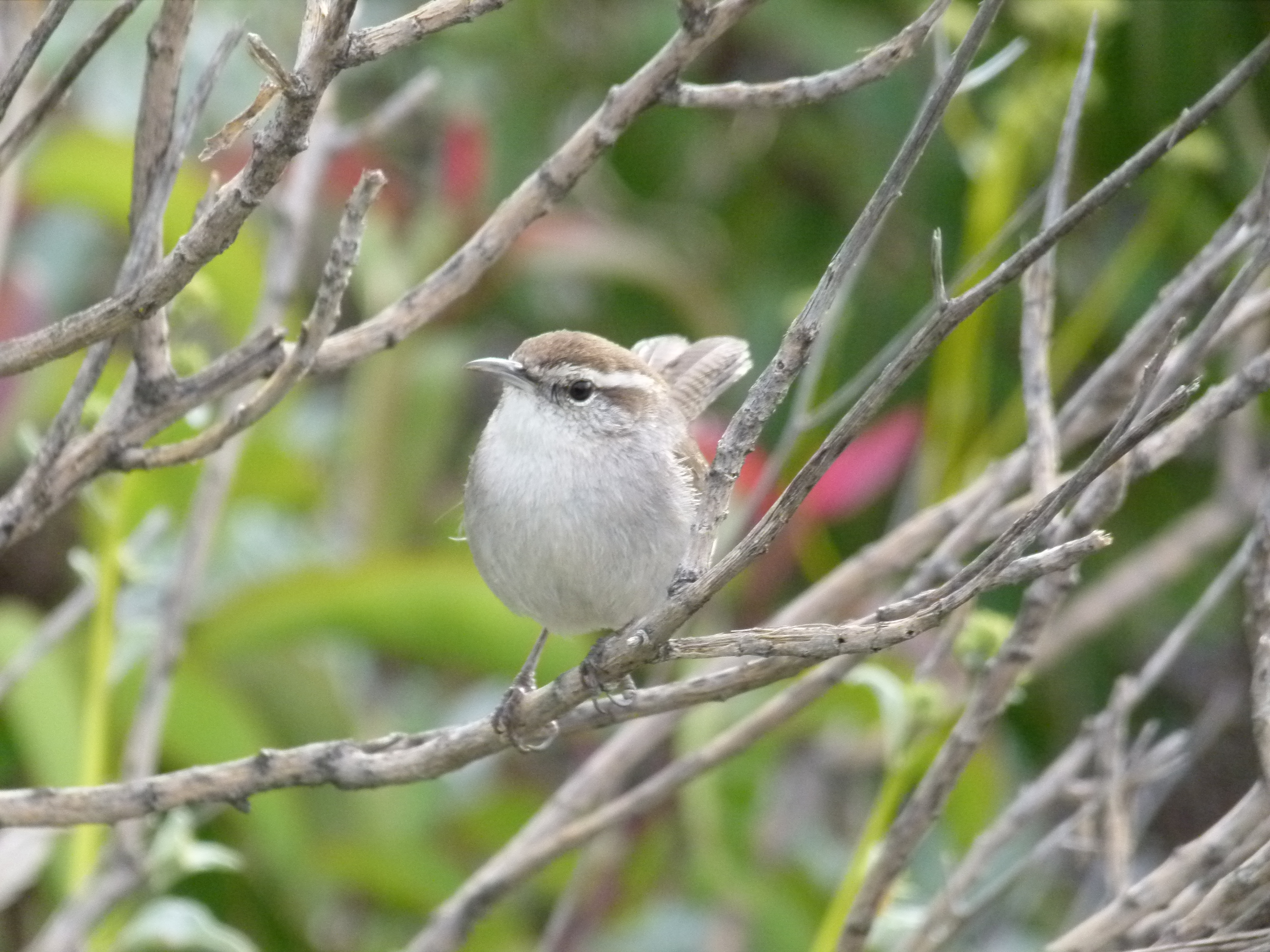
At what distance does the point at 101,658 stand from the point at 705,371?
1.43 m

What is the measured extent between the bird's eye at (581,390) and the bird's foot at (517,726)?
22.6 inches

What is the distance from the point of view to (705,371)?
342 centimetres

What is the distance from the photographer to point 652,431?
2.97 metres

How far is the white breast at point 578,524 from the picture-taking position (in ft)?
8.90

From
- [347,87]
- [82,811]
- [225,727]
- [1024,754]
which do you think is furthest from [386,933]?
[347,87]

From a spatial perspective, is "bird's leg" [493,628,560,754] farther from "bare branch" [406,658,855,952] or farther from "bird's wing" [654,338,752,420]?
"bird's wing" [654,338,752,420]

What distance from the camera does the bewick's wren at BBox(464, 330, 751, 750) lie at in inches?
107

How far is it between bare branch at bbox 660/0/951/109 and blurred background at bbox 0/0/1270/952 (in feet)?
1.47

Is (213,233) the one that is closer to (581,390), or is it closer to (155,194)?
(155,194)

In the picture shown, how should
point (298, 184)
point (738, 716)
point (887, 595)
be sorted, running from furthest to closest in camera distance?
1. point (887, 595)
2. point (738, 716)
3. point (298, 184)

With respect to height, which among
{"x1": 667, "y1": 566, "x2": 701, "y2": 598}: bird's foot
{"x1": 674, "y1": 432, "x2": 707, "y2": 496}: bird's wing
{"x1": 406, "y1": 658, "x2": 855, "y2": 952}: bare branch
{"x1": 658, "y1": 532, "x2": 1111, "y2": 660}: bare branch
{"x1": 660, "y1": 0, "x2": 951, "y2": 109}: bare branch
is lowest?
{"x1": 658, "y1": 532, "x2": 1111, "y2": 660}: bare branch

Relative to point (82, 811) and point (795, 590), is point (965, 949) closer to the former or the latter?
point (795, 590)

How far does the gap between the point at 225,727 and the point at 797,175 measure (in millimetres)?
2798

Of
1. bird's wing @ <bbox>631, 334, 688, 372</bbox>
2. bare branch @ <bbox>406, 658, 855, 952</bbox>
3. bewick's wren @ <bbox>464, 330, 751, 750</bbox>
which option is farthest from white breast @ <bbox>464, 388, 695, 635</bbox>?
bird's wing @ <bbox>631, 334, 688, 372</bbox>
